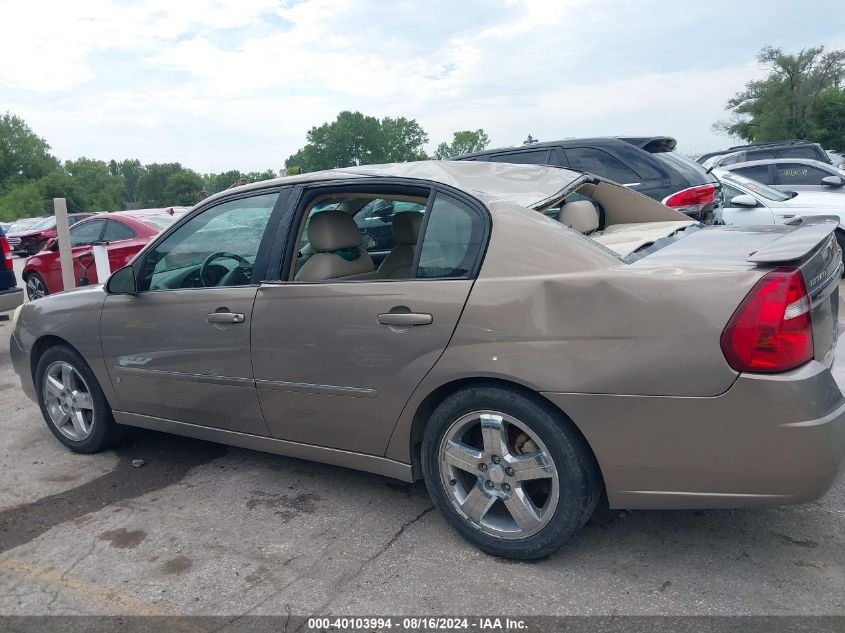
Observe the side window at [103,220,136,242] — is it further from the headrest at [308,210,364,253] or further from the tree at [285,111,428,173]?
the tree at [285,111,428,173]

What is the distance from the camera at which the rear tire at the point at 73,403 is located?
14.2 ft

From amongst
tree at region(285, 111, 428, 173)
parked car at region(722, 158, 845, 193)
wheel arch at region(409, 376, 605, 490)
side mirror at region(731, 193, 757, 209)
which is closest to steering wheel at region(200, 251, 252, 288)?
wheel arch at region(409, 376, 605, 490)

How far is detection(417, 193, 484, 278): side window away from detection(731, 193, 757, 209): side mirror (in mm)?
6422

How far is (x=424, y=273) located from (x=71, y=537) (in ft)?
6.85

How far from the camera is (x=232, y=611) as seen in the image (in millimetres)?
2656

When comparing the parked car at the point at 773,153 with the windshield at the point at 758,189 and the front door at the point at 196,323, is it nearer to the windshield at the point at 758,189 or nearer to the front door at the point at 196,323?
the windshield at the point at 758,189

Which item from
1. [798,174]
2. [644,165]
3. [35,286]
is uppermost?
[644,165]

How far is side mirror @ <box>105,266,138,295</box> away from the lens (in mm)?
3996

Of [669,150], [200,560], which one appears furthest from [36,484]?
[669,150]

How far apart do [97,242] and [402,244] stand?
308 inches

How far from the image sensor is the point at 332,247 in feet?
11.8

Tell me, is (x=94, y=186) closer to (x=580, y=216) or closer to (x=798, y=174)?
(x=798, y=174)

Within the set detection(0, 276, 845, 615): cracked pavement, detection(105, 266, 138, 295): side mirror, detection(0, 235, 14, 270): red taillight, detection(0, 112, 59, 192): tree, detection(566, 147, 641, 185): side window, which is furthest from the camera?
detection(0, 112, 59, 192): tree

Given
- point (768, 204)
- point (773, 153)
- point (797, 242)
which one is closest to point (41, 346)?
point (797, 242)
